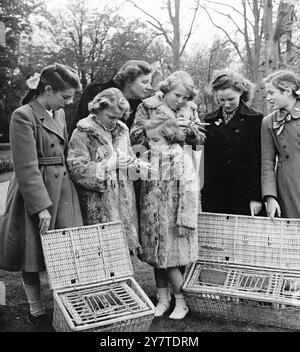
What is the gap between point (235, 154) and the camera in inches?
167

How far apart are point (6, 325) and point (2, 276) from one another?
1.45 m

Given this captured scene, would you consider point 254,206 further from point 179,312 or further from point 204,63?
point 204,63

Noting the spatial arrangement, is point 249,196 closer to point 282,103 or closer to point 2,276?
point 282,103

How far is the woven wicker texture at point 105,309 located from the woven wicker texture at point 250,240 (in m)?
0.91

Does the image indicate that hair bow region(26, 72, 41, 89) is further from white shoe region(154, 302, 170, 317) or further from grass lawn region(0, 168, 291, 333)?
white shoe region(154, 302, 170, 317)

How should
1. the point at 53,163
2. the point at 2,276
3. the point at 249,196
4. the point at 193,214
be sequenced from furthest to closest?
the point at 2,276, the point at 249,196, the point at 193,214, the point at 53,163

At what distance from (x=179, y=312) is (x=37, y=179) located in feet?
5.26

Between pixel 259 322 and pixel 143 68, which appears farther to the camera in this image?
pixel 143 68

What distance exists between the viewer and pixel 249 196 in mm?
4250

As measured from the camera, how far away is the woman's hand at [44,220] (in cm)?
353

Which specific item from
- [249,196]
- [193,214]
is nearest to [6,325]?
[193,214]

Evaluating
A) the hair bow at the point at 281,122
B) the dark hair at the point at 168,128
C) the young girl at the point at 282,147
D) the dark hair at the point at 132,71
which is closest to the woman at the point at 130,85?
the dark hair at the point at 132,71

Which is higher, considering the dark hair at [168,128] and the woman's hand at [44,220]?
the dark hair at [168,128]

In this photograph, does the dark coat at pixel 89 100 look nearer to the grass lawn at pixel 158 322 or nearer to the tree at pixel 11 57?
the grass lawn at pixel 158 322
